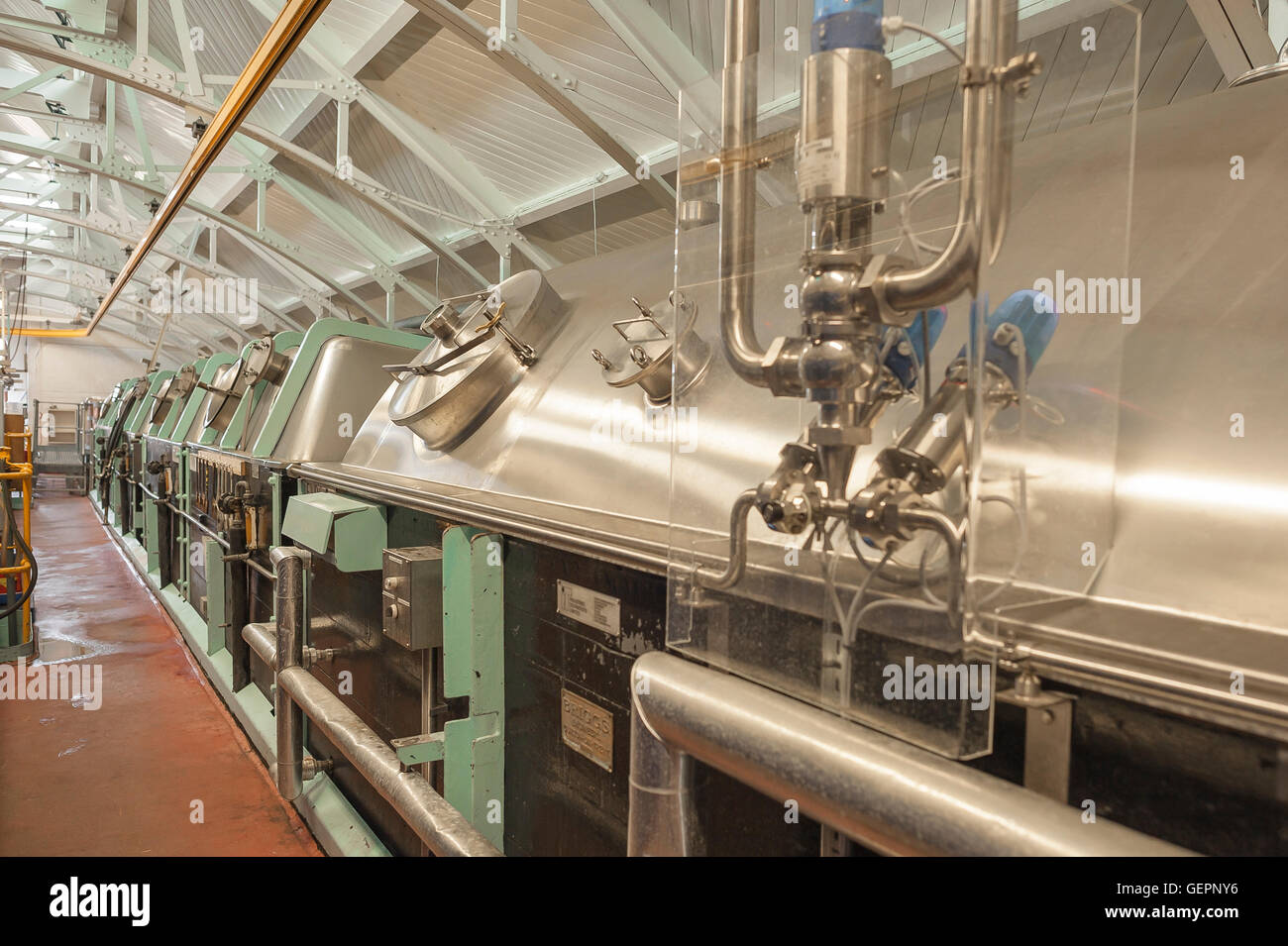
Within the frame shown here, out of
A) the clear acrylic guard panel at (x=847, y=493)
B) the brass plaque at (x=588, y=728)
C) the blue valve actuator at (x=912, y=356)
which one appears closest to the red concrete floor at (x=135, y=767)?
the brass plaque at (x=588, y=728)

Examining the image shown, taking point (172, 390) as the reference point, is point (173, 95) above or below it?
above

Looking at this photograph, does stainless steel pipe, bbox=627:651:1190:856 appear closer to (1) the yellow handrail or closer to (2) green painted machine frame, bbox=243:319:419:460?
(2) green painted machine frame, bbox=243:319:419:460

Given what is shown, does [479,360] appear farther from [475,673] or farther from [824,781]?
[824,781]

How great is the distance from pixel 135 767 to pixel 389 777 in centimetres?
179

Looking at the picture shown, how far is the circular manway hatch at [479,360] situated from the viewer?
213 centimetres

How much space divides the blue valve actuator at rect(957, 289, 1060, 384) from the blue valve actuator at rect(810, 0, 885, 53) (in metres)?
0.27

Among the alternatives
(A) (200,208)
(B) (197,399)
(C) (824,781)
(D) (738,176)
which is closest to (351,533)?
(D) (738,176)

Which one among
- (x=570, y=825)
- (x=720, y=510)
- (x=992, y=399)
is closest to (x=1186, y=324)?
(x=992, y=399)

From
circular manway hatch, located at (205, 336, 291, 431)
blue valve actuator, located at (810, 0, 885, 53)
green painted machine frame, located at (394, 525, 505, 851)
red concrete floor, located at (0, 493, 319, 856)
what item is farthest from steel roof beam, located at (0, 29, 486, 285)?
blue valve actuator, located at (810, 0, 885, 53)

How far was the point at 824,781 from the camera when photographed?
2.28ft

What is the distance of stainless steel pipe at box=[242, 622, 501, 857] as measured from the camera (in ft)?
4.61

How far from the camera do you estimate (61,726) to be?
3.22m
